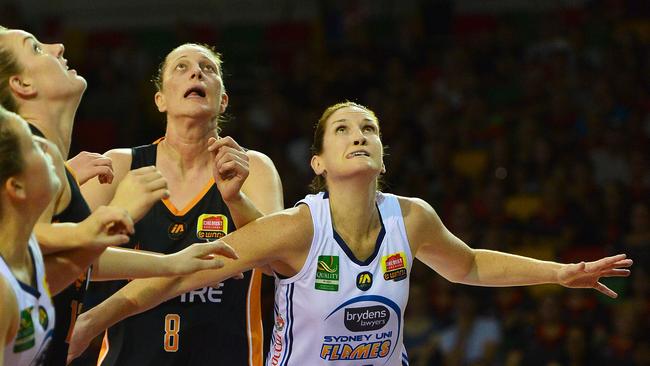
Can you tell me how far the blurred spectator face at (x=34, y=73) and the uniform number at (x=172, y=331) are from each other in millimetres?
1309

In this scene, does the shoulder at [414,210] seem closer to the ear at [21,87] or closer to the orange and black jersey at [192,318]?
the orange and black jersey at [192,318]

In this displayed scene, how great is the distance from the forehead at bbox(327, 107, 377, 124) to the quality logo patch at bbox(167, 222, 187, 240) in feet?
2.77

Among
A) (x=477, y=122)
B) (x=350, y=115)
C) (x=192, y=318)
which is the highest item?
(x=477, y=122)

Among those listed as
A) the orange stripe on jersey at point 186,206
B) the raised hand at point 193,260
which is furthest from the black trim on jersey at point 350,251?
the raised hand at point 193,260

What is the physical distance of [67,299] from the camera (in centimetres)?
376

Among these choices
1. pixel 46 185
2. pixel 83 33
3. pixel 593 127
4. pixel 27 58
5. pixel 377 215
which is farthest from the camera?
pixel 83 33

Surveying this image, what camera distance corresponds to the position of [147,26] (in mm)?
13406

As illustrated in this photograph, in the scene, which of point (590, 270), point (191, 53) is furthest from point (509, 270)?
point (191, 53)

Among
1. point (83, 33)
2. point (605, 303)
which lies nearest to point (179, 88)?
point (605, 303)

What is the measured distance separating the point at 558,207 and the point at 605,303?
1.05 m

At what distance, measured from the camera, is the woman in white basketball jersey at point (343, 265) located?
14.0ft

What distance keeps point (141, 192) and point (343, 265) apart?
1084mm

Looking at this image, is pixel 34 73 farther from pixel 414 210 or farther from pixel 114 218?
pixel 414 210

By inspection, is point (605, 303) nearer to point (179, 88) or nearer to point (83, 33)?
point (179, 88)
